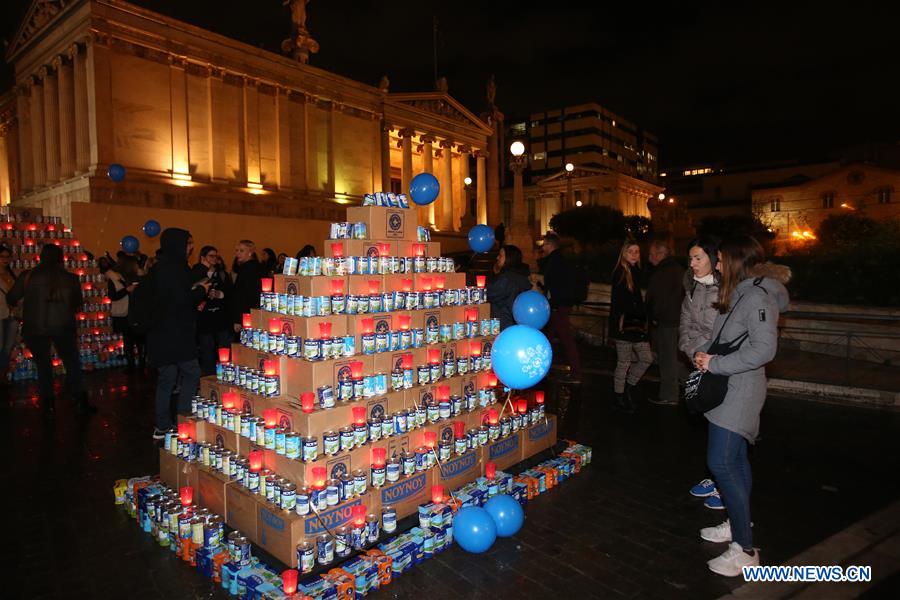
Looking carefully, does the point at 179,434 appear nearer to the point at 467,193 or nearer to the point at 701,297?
the point at 701,297

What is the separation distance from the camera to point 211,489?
5070 mm

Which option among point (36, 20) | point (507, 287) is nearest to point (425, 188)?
point (507, 287)

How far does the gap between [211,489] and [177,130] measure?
96.4ft

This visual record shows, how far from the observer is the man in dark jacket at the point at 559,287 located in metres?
9.84

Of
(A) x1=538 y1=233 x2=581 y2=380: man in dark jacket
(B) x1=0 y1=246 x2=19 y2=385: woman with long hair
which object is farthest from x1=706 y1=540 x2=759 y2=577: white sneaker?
(B) x1=0 y1=246 x2=19 y2=385: woman with long hair

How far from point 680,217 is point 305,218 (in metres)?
22.9

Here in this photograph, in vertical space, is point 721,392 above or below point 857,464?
above

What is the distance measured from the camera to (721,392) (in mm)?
3988

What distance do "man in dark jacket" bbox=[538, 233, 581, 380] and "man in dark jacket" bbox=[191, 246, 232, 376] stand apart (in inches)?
230

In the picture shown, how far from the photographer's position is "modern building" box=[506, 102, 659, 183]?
313ft

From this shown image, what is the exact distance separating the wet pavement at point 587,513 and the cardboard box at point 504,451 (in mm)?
671

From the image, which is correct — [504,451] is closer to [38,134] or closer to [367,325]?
[367,325]

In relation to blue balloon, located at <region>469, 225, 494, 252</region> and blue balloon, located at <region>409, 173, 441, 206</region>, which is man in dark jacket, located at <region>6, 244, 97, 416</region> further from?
blue balloon, located at <region>469, 225, 494, 252</region>

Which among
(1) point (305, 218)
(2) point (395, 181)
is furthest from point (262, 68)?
(2) point (395, 181)
